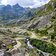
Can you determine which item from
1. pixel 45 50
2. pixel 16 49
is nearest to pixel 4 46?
pixel 16 49

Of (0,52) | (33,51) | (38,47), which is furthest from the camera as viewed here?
(38,47)

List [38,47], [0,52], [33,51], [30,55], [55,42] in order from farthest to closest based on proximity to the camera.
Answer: [55,42] < [38,47] < [33,51] < [30,55] < [0,52]

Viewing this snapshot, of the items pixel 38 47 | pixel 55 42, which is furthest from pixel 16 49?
pixel 55 42

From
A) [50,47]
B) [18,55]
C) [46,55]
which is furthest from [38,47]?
[18,55]

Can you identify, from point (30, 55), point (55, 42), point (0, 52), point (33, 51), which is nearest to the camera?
point (0, 52)

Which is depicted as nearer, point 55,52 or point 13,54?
point 13,54

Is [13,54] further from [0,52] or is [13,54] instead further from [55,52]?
[55,52]

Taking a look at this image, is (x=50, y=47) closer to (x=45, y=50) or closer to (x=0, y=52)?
(x=45, y=50)

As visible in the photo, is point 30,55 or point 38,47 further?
point 38,47

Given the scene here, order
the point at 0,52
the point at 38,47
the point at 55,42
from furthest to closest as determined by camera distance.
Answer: the point at 55,42 < the point at 38,47 < the point at 0,52
